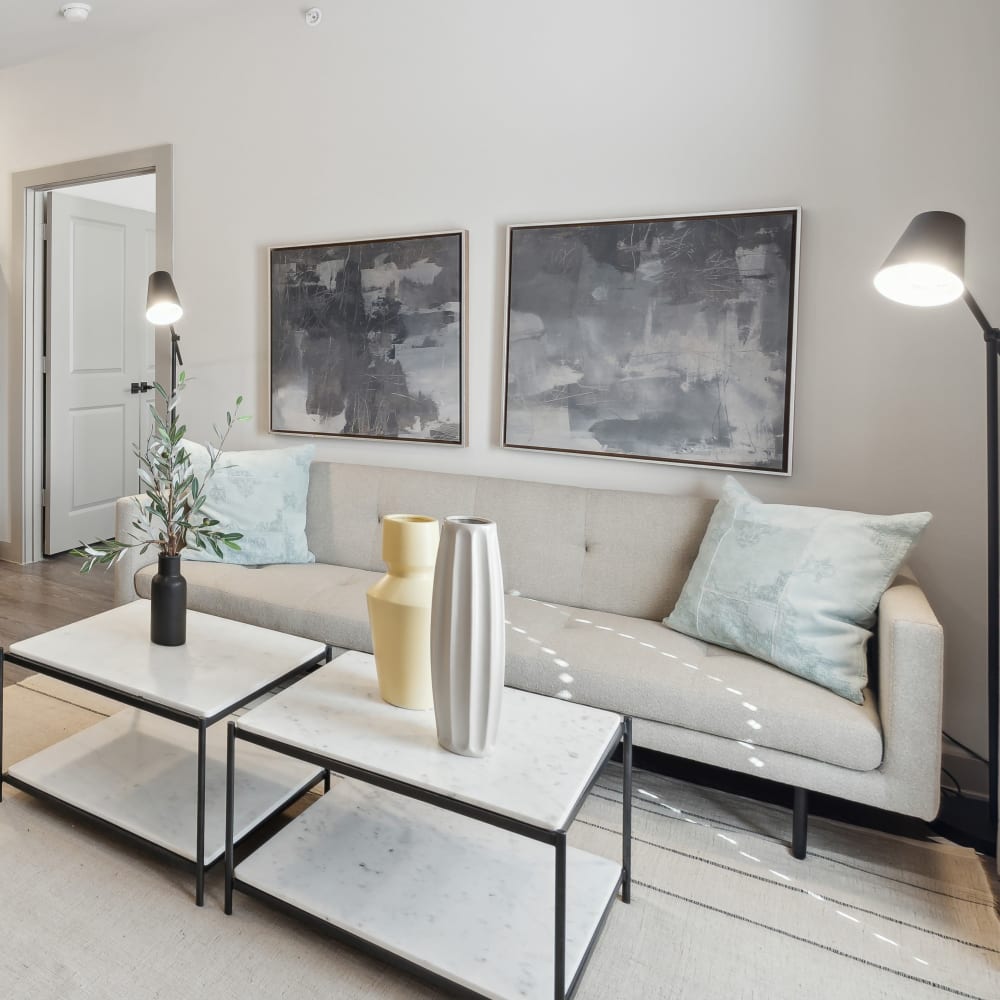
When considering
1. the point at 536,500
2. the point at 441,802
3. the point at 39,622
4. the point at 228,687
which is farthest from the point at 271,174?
→ the point at 441,802

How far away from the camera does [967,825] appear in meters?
1.94

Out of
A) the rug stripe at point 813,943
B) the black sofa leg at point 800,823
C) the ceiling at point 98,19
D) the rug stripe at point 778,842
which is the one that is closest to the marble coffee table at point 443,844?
the rug stripe at point 813,943

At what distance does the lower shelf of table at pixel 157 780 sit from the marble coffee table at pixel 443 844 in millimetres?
84

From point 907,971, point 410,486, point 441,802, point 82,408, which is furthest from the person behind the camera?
point 82,408

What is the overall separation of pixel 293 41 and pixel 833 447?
2.65m

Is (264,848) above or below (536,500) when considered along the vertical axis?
below

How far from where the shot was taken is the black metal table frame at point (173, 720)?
1553 mm

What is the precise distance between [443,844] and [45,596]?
9.18 ft

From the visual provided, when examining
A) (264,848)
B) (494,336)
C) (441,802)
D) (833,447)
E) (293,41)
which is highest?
(293,41)

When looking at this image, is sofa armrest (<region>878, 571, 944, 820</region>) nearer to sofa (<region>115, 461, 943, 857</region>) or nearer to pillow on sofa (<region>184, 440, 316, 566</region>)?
sofa (<region>115, 461, 943, 857</region>)

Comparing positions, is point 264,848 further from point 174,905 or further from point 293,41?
point 293,41

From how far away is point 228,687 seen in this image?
1691 mm

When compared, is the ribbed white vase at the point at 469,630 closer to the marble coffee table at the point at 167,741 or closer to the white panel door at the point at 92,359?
the marble coffee table at the point at 167,741

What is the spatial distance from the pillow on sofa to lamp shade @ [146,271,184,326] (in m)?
0.59
